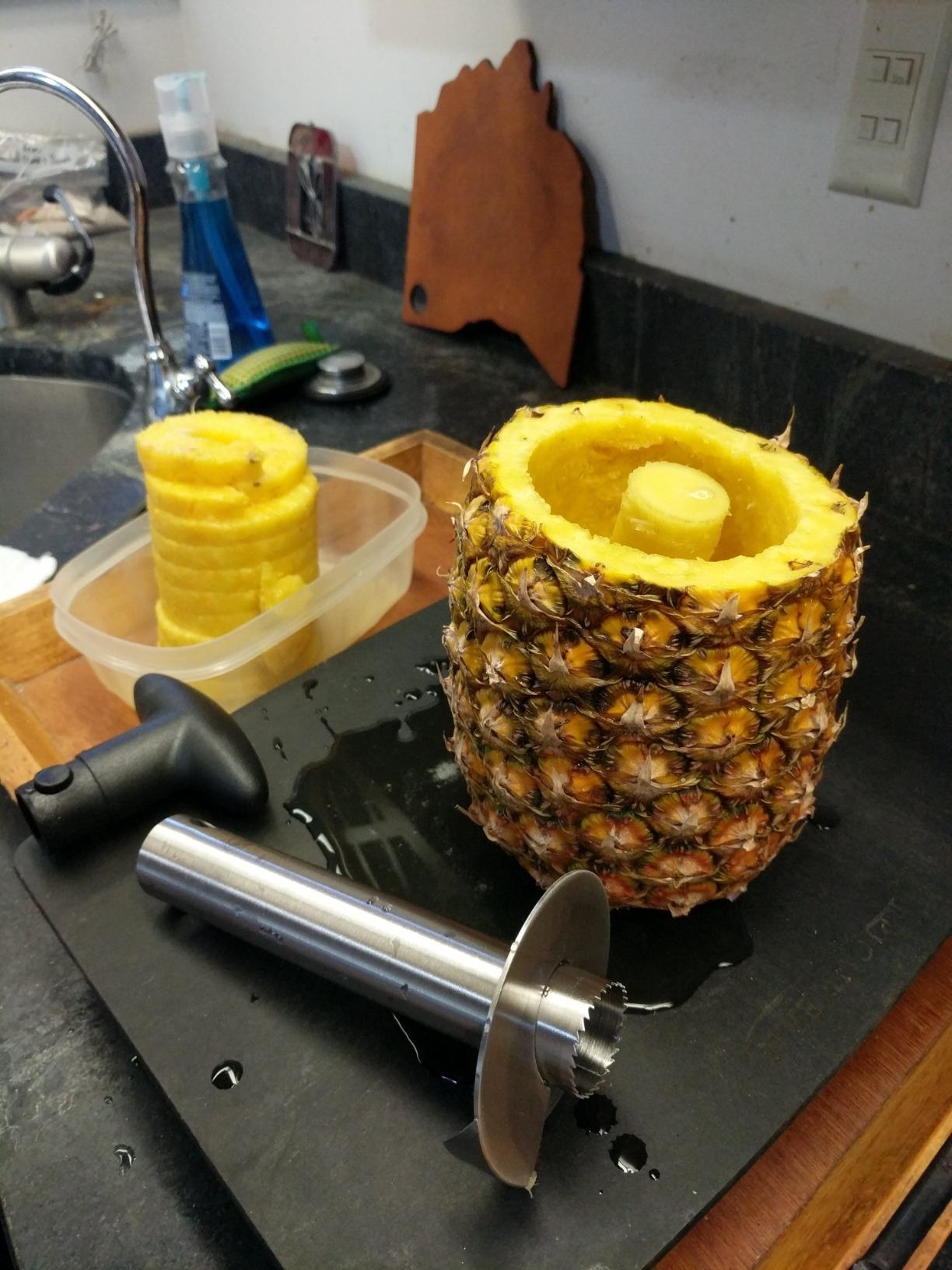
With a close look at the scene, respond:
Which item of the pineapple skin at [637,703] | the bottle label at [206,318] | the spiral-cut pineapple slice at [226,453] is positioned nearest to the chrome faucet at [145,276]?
the bottle label at [206,318]

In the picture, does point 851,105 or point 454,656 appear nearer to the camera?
point 454,656

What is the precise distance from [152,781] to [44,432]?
1.06m

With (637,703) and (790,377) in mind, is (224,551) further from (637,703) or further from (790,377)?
(790,377)

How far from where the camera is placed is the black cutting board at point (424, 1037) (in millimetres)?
405

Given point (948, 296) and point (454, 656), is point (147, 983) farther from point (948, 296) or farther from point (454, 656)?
point (948, 296)

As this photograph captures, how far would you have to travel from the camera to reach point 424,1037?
47 cm

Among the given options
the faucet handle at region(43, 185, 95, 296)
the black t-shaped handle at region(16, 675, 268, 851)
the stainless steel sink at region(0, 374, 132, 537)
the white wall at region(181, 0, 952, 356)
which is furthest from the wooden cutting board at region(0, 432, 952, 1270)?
the faucet handle at region(43, 185, 95, 296)

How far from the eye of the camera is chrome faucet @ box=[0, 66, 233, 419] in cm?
94

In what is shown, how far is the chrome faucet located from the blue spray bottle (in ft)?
0.32

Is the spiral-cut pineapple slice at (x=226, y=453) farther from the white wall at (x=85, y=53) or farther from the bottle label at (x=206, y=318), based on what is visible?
the white wall at (x=85, y=53)

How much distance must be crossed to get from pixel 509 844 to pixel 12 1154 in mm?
295

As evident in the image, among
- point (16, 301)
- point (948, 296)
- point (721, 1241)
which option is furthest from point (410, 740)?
point (16, 301)

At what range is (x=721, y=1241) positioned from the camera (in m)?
0.43

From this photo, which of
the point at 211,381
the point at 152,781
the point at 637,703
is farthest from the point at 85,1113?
the point at 211,381
